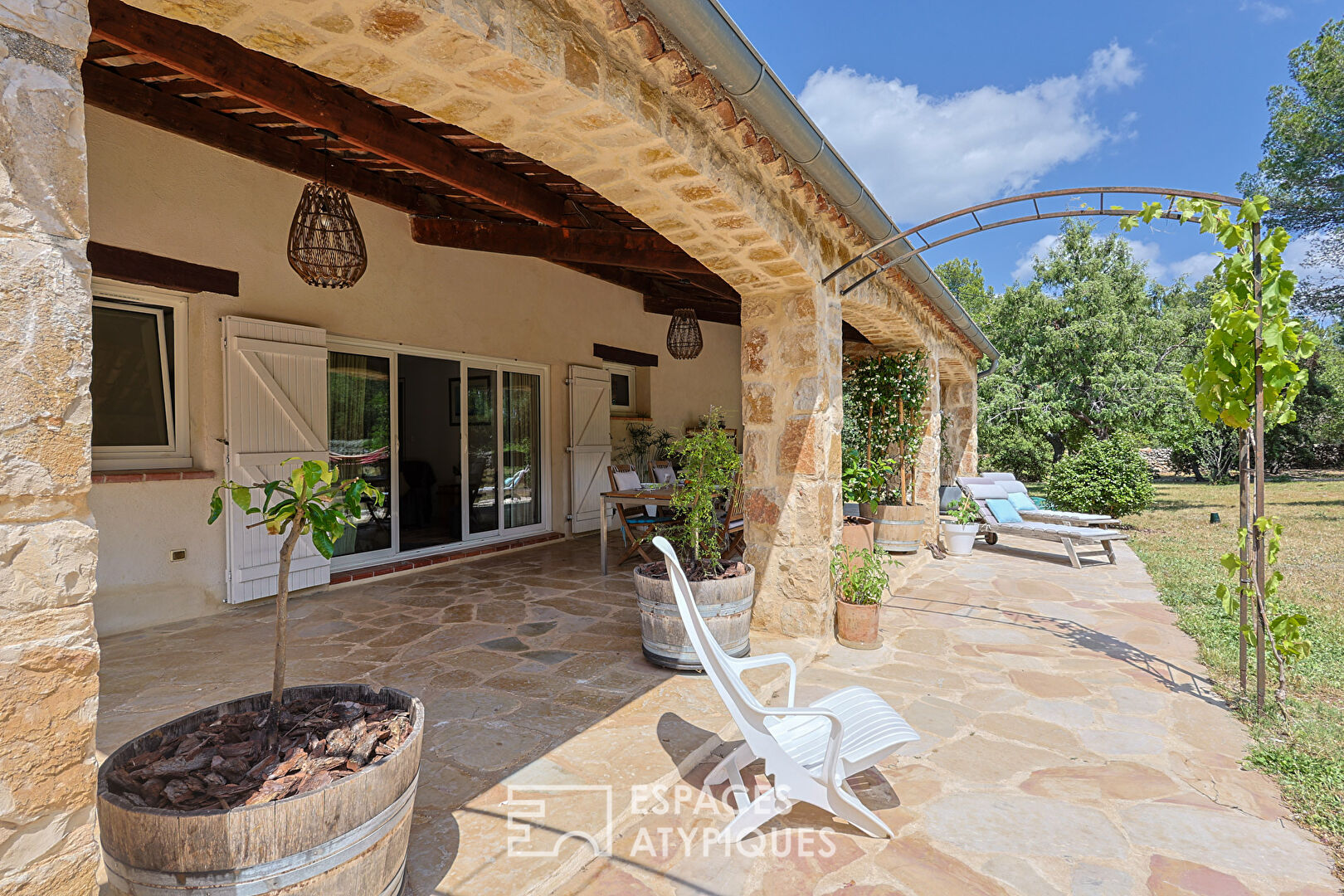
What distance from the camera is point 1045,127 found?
44500 mm

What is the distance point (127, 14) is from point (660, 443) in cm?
634

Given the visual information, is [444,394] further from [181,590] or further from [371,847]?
[371,847]

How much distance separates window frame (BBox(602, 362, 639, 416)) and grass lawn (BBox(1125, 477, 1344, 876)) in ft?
18.4

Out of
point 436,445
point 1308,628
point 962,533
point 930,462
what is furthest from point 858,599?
point 436,445

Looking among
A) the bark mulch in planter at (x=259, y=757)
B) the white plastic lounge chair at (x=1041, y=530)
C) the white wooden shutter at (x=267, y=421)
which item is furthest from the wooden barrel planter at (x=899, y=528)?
the bark mulch in planter at (x=259, y=757)

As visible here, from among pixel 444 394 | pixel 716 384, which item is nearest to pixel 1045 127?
pixel 716 384

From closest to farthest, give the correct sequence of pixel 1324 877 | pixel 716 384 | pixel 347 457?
pixel 1324 877, pixel 347 457, pixel 716 384

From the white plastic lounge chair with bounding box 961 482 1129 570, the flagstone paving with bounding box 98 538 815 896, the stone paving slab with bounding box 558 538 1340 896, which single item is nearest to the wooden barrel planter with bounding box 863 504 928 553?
the white plastic lounge chair with bounding box 961 482 1129 570

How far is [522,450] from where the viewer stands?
6.50m

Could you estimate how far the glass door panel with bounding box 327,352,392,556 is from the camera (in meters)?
4.93

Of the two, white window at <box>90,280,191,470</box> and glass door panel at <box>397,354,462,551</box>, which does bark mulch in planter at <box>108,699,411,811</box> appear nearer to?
white window at <box>90,280,191,470</box>

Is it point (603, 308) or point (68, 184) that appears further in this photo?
point (603, 308)

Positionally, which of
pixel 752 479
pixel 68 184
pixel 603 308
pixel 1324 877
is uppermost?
pixel 603 308

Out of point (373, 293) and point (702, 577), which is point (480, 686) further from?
Answer: point (373, 293)
